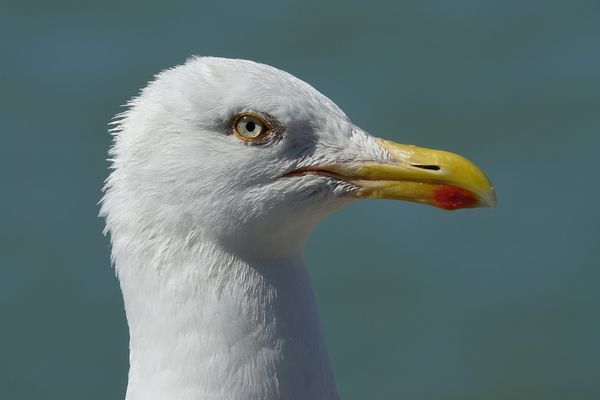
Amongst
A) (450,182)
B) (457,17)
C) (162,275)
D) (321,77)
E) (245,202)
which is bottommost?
(162,275)

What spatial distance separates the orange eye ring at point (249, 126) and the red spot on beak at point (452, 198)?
1.96 ft

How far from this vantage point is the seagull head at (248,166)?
375cm

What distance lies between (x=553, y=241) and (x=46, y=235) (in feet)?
9.92

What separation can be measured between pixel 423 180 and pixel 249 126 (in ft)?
1.94

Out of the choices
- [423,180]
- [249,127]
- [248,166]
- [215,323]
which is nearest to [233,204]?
[248,166]

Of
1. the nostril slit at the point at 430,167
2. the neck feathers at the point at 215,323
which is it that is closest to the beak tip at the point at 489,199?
the nostril slit at the point at 430,167

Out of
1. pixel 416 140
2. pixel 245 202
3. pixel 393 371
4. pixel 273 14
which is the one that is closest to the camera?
pixel 245 202

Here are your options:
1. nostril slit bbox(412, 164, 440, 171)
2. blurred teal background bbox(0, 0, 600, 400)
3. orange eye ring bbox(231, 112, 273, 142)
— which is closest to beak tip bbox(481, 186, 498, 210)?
nostril slit bbox(412, 164, 440, 171)

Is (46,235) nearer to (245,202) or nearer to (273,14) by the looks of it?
(273,14)

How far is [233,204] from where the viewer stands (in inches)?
148

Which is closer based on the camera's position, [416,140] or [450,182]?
[450,182]

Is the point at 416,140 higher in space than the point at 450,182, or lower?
higher

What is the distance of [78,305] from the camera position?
6.98 metres

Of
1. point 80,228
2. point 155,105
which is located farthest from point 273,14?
point 155,105
